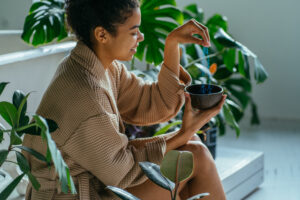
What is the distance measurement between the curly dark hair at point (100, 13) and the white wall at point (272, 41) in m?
2.33

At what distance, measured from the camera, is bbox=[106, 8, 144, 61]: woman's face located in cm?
148

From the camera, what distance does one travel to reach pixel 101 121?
1415 millimetres

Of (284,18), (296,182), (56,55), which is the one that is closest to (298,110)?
(284,18)

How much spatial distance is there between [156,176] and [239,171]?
1.31m

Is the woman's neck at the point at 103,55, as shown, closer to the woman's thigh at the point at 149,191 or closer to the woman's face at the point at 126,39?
the woman's face at the point at 126,39

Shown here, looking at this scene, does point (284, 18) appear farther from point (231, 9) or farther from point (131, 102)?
point (131, 102)

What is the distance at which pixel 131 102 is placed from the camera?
5.88ft

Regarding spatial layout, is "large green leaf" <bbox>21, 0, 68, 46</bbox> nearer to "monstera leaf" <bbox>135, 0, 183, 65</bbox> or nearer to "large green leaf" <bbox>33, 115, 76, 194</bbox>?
"monstera leaf" <bbox>135, 0, 183, 65</bbox>

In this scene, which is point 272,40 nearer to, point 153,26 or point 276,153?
point 276,153

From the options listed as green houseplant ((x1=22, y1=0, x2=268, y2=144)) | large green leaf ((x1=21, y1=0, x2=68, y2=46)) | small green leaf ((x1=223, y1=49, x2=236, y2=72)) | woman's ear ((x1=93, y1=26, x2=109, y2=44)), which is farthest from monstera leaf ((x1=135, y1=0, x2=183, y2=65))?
woman's ear ((x1=93, y1=26, x2=109, y2=44))

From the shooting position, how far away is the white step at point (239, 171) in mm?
2297

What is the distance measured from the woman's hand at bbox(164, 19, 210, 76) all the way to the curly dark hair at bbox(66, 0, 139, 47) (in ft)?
0.57

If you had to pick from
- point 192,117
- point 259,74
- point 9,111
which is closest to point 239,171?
point 259,74

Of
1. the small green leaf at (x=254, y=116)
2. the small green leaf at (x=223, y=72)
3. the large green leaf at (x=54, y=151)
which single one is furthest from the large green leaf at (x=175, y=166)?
the small green leaf at (x=254, y=116)
